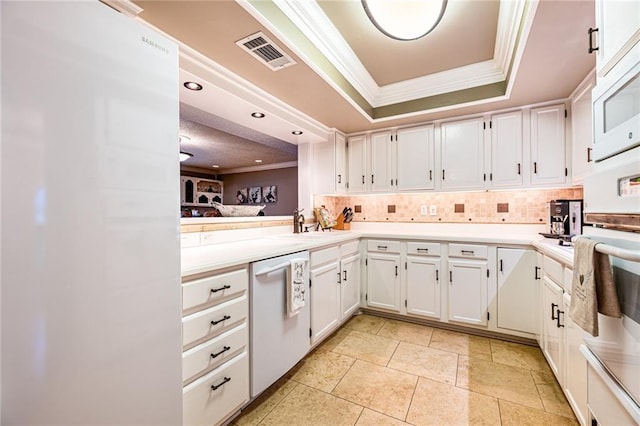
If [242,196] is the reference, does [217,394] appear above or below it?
below

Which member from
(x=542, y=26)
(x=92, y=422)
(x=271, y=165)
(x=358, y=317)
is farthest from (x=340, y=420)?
(x=271, y=165)

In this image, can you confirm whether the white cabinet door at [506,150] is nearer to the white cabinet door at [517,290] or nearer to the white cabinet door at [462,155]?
the white cabinet door at [462,155]

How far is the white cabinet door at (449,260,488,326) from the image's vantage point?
2438 mm

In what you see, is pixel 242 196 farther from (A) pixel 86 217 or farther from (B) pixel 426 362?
(A) pixel 86 217

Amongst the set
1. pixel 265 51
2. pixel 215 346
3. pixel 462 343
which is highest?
pixel 265 51

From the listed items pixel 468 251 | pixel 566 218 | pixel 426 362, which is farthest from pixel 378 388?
pixel 566 218

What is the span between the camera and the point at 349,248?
2740mm

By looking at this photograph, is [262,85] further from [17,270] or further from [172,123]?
[17,270]

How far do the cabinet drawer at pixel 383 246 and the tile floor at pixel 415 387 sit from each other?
0.84m

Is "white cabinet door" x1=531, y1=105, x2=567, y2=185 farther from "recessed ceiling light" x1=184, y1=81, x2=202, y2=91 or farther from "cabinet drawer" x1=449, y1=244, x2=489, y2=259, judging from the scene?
"recessed ceiling light" x1=184, y1=81, x2=202, y2=91

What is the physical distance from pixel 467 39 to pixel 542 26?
73 cm

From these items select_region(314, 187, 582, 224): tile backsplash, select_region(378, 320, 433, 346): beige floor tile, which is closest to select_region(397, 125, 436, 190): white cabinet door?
select_region(314, 187, 582, 224): tile backsplash

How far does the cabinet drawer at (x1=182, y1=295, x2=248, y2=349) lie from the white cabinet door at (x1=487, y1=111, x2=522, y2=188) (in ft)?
8.45

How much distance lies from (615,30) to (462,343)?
2.30 m
